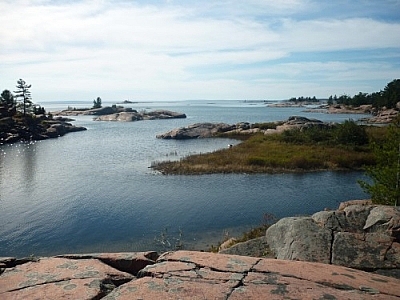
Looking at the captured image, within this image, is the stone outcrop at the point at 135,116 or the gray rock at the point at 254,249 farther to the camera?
the stone outcrop at the point at 135,116

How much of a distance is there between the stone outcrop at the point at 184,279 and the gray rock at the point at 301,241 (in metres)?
2.63

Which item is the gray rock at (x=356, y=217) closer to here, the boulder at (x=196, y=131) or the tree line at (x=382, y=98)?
the boulder at (x=196, y=131)

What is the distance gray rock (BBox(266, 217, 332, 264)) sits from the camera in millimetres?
9477

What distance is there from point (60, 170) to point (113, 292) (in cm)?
4173

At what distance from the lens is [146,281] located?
5.92 m

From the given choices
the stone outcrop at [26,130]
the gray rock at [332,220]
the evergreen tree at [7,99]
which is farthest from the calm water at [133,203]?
the evergreen tree at [7,99]

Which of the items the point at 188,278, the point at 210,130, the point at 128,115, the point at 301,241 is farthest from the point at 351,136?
the point at 128,115

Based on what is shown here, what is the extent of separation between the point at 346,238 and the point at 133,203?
71.4ft

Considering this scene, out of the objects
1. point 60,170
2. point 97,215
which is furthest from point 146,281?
point 60,170

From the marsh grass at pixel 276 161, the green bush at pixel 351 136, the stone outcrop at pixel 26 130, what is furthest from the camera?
the stone outcrop at pixel 26 130

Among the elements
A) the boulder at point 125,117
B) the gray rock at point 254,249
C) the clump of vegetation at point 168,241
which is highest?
the boulder at point 125,117

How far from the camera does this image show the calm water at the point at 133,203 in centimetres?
2239

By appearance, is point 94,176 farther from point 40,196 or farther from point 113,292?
point 113,292

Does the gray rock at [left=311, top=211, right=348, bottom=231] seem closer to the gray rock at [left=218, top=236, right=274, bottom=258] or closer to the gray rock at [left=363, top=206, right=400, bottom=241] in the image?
the gray rock at [left=363, top=206, right=400, bottom=241]
